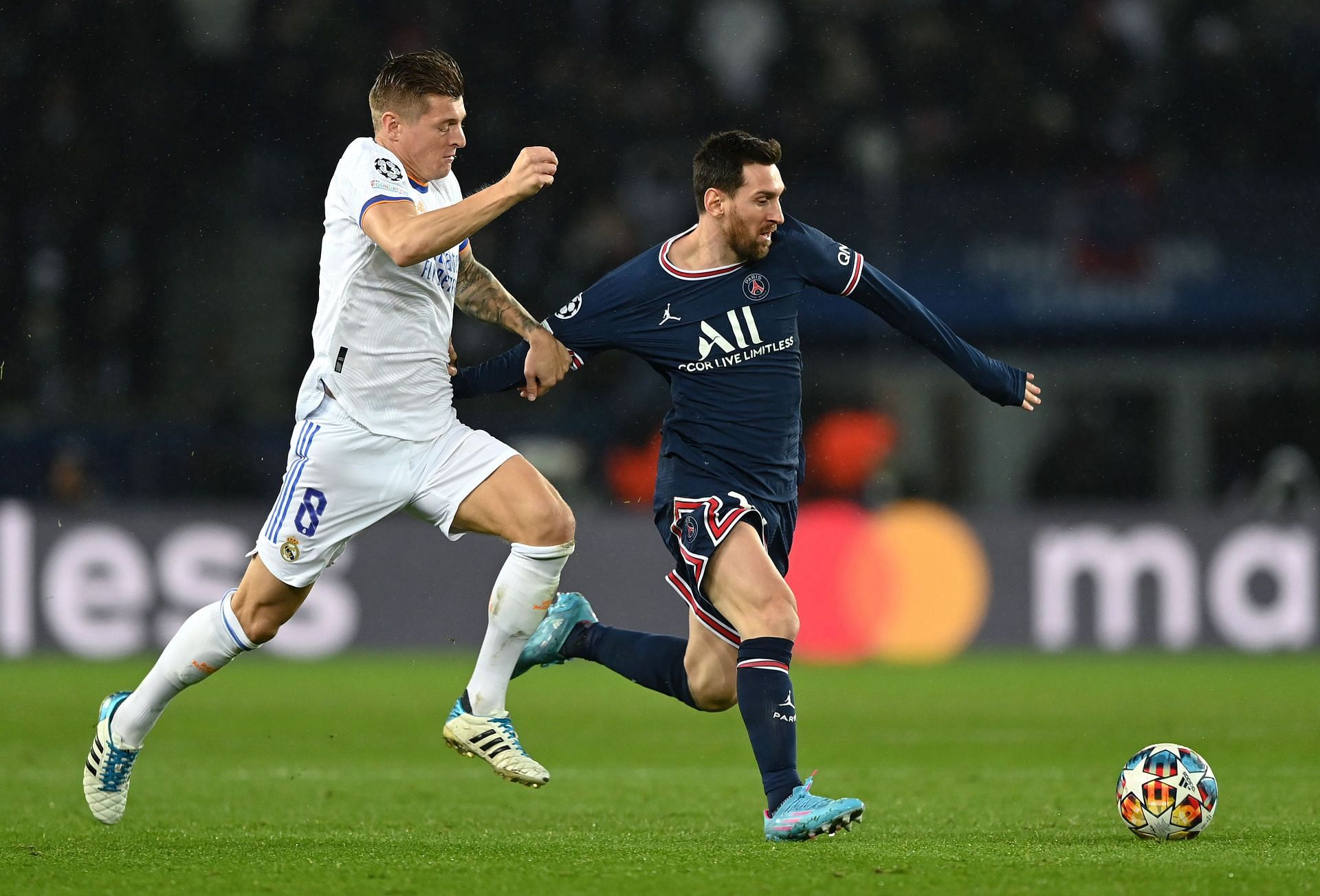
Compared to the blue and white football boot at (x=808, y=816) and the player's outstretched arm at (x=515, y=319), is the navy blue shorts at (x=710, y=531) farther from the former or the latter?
the blue and white football boot at (x=808, y=816)

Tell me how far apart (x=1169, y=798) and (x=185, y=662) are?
2957 millimetres

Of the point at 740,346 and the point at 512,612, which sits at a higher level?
the point at 740,346

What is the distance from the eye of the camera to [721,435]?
18.4ft

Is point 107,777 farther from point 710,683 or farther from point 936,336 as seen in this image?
point 936,336

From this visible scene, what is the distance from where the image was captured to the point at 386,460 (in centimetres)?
545

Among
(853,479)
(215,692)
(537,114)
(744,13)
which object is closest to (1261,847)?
(215,692)

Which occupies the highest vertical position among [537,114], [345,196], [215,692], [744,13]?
[744,13]

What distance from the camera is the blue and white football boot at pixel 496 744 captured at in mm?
5375

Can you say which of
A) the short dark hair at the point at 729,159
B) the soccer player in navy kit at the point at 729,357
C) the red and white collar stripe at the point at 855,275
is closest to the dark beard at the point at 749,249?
the soccer player in navy kit at the point at 729,357

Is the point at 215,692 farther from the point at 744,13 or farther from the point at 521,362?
the point at 744,13

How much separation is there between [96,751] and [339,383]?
1391mm

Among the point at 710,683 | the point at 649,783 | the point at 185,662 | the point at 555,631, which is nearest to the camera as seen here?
the point at 185,662

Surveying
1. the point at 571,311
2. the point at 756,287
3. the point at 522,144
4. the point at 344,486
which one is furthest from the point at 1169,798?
the point at 522,144

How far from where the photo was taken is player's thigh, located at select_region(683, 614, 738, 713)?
585 centimetres
